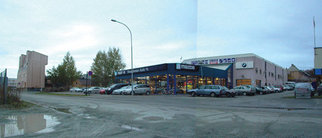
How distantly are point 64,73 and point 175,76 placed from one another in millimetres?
38425

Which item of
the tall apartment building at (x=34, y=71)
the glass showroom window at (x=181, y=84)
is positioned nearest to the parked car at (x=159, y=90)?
the glass showroom window at (x=181, y=84)

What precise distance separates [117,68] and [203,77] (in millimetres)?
30722

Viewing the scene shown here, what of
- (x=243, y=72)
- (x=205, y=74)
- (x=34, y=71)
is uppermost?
(x=34, y=71)

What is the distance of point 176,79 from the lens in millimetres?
33312

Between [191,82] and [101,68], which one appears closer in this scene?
[191,82]

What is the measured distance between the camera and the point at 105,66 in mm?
60625

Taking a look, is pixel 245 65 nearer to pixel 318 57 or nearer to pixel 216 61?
pixel 216 61

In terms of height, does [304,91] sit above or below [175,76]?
below

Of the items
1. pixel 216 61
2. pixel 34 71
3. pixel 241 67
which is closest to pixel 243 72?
pixel 241 67

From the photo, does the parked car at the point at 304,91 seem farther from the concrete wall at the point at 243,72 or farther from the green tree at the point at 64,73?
the green tree at the point at 64,73

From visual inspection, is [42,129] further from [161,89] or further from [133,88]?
[161,89]

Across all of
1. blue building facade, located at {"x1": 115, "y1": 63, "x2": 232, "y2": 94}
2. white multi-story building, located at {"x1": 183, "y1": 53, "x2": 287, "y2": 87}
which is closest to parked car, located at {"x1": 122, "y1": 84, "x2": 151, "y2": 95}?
blue building facade, located at {"x1": 115, "y1": 63, "x2": 232, "y2": 94}

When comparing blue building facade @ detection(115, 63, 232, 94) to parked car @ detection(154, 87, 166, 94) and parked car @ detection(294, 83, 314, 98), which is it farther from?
parked car @ detection(294, 83, 314, 98)

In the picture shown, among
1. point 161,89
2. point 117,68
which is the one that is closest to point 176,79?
point 161,89
